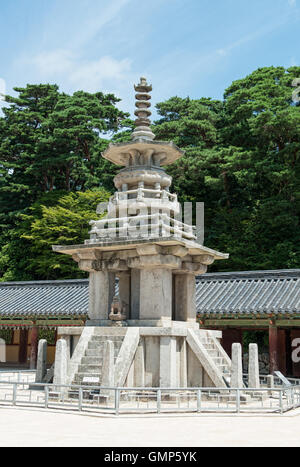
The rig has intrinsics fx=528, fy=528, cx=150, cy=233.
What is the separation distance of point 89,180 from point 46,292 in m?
15.1

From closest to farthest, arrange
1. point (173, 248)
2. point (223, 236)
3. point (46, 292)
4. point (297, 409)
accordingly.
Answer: point (297, 409) → point (173, 248) → point (46, 292) → point (223, 236)

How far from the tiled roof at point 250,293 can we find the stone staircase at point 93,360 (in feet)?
30.8

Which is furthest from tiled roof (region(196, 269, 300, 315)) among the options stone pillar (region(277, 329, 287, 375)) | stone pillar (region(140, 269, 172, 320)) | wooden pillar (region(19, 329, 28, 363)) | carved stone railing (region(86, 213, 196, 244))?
wooden pillar (region(19, 329, 28, 363))

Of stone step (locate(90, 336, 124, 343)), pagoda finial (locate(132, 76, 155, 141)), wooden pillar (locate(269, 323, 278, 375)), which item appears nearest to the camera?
stone step (locate(90, 336, 124, 343))

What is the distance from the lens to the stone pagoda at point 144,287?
13.7 meters

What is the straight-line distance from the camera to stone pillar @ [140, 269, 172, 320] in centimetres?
1436

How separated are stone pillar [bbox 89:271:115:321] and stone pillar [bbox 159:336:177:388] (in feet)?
7.58

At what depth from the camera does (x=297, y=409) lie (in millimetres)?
13016

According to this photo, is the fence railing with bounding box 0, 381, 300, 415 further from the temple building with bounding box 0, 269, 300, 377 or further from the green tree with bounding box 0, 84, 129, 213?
the green tree with bounding box 0, 84, 129, 213

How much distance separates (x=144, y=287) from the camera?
14656mm

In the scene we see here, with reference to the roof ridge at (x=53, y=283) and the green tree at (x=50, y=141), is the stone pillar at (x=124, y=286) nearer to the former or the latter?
the roof ridge at (x=53, y=283)
